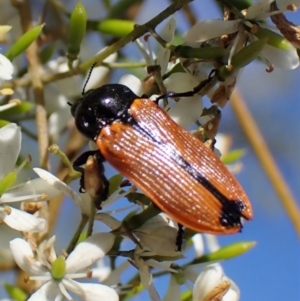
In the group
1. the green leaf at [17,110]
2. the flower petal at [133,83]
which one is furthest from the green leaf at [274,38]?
the green leaf at [17,110]

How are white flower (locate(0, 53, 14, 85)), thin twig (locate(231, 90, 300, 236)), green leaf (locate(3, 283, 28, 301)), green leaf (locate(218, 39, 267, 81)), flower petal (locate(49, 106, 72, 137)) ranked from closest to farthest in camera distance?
green leaf (locate(218, 39, 267, 81)) < white flower (locate(0, 53, 14, 85)) < green leaf (locate(3, 283, 28, 301)) < flower petal (locate(49, 106, 72, 137)) < thin twig (locate(231, 90, 300, 236))

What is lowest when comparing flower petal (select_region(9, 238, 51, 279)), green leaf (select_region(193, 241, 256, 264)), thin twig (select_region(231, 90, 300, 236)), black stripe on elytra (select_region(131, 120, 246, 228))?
thin twig (select_region(231, 90, 300, 236))

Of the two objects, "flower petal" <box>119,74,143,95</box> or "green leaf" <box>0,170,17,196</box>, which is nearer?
"green leaf" <box>0,170,17,196</box>

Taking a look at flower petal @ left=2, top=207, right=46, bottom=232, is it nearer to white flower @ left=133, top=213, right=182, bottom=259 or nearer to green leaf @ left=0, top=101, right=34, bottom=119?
white flower @ left=133, top=213, right=182, bottom=259

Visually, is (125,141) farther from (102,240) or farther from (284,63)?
(284,63)

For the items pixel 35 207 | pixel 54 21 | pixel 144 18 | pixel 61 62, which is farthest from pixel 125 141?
pixel 144 18

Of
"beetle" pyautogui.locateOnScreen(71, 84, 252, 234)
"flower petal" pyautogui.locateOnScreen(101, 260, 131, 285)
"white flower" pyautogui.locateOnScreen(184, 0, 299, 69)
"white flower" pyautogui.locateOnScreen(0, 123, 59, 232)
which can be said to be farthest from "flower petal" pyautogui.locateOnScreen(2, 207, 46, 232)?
"white flower" pyautogui.locateOnScreen(184, 0, 299, 69)

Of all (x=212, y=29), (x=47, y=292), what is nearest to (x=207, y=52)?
(x=212, y=29)

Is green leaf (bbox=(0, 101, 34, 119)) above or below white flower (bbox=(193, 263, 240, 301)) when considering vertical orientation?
above
